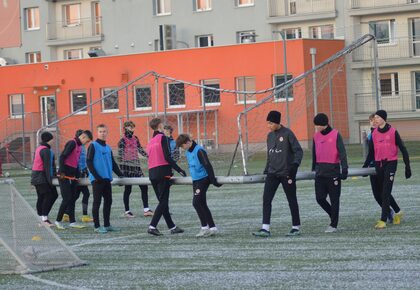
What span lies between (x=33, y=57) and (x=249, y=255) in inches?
2173

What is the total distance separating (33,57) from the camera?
2670 inches

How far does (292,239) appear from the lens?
52.1 feet

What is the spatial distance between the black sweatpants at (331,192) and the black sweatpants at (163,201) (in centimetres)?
248

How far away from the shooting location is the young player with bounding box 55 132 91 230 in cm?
1961

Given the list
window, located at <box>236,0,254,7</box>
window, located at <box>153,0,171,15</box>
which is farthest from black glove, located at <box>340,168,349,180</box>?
window, located at <box>153,0,171,15</box>

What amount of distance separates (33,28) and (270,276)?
2255 inches

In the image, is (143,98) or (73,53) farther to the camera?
(73,53)

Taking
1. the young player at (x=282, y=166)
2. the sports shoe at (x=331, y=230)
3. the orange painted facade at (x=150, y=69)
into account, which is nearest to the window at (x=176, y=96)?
the orange painted facade at (x=150, y=69)

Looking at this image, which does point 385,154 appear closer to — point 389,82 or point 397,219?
point 397,219

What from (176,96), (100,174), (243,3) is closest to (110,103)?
(176,96)

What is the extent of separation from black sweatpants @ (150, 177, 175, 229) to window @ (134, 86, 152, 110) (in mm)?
15488

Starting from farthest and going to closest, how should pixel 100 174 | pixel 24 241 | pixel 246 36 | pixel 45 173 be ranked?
pixel 246 36 → pixel 45 173 → pixel 100 174 → pixel 24 241

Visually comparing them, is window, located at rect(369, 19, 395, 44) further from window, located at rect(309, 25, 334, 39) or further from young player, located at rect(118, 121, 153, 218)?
young player, located at rect(118, 121, 153, 218)

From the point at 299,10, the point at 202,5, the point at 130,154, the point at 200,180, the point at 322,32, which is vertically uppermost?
the point at 202,5
